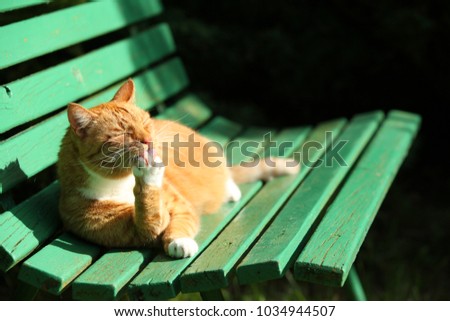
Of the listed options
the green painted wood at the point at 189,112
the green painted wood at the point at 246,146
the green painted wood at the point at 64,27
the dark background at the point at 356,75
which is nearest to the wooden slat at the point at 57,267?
the green painted wood at the point at 64,27

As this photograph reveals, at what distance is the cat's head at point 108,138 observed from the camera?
215 centimetres

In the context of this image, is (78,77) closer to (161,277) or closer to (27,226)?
(27,226)

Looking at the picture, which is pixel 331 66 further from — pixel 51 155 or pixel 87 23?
pixel 51 155

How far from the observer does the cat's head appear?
2.15 metres

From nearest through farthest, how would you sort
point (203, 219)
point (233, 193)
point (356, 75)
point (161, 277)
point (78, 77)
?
point (161, 277)
point (203, 219)
point (233, 193)
point (78, 77)
point (356, 75)

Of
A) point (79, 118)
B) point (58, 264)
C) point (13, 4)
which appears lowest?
point (58, 264)

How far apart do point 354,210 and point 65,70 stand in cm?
148

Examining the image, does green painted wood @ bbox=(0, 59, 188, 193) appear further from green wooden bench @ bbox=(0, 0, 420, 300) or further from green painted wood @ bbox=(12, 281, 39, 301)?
green painted wood @ bbox=(12, 281, 39, 301)

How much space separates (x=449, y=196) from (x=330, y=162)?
5.21 ft

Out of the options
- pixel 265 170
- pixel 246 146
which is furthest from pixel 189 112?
pixel 265 170

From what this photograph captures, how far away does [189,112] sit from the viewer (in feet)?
12.0

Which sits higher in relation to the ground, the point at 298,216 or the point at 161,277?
the point at 161,277

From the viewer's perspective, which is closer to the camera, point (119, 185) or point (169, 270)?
point (169, 270)

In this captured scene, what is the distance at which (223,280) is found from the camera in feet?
6.44
